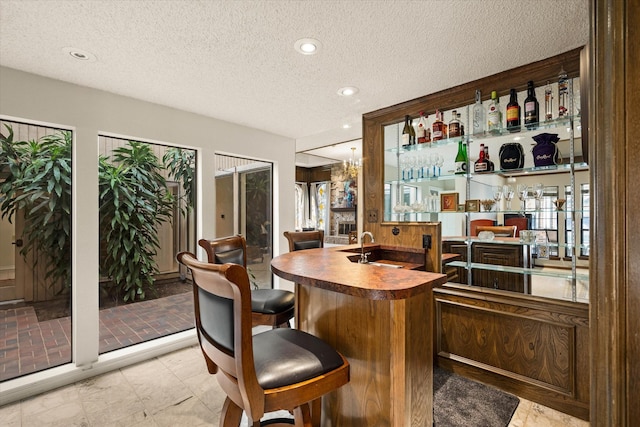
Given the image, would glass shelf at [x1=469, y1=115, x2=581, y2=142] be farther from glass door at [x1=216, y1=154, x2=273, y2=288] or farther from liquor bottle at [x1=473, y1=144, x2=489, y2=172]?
glass door at [x1=216, y1=154, x2=273, y2=288]

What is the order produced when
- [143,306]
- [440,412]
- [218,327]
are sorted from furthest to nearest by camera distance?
[143,306] < [440,412] < [218,327]

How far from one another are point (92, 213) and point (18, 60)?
121 cm

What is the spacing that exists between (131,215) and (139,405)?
6.17ft

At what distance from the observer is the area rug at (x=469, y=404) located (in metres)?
1.97

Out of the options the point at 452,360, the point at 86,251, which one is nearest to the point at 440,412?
the point at 452,360

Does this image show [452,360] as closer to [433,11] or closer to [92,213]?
[433,11]

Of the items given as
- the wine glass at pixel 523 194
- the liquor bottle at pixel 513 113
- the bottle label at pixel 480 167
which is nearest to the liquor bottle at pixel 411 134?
the bottle label at pixel 480 167

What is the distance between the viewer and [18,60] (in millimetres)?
2174

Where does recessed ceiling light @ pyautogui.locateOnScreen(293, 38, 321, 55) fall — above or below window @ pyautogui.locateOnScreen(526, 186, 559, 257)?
above

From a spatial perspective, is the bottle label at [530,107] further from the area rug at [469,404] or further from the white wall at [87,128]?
the white wall at [87,128]

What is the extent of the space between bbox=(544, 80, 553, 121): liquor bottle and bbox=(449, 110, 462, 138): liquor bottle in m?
0.62

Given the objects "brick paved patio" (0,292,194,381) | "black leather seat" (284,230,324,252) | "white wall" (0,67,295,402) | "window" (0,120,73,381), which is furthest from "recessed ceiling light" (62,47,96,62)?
"brick paved patio" (0,292,194,381)

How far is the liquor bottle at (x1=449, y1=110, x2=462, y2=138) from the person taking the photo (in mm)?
2707

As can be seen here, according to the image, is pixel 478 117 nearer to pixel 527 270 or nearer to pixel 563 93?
pixel 563 93
